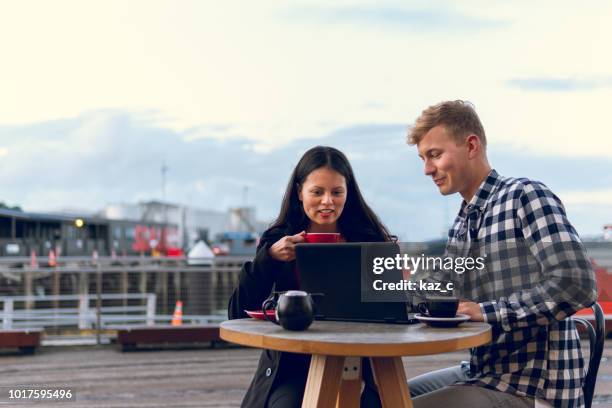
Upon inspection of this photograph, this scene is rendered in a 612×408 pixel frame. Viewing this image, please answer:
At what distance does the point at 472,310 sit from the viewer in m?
2.27

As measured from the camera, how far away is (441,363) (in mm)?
6438

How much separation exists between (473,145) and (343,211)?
714mm

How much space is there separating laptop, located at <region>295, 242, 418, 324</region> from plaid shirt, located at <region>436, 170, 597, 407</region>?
0.92 ft

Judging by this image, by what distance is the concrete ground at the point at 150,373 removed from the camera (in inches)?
202

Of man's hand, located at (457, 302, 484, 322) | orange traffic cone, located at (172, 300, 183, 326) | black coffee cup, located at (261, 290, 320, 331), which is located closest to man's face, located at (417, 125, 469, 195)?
man's hand, located at (457, 302, 484, 322)

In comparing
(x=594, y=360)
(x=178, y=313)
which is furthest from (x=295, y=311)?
(x=178, y=313)

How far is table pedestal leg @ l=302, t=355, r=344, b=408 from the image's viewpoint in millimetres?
2170

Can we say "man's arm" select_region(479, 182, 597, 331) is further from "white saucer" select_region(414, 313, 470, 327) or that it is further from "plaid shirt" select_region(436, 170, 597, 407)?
"white saucer" select_region(414, 313, 470, 327)

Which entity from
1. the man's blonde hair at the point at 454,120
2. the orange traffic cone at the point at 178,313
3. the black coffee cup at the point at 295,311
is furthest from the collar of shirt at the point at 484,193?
the orange traffic cone at the point at 178,313

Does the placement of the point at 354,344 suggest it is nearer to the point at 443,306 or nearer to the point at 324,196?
the point at 443,306

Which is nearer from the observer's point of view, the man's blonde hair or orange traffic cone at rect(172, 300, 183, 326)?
the man's blonde hair

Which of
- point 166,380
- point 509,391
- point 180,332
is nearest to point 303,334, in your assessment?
point 509,391

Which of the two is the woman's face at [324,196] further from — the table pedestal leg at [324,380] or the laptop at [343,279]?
the table pedestal leg at [324,380]

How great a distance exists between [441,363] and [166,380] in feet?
7.82
